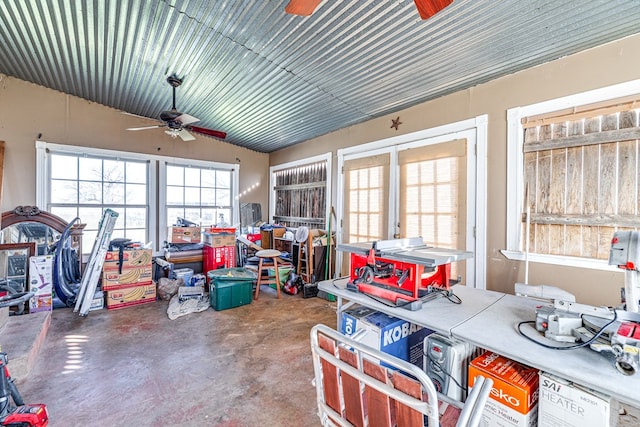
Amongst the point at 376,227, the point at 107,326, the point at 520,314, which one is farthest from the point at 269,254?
the point at 520,314

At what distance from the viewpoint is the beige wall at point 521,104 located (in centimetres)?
235

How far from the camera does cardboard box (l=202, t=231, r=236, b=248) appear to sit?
497cm

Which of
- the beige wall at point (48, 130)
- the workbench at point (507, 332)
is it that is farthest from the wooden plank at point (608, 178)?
the beige wall at point (48, 130)

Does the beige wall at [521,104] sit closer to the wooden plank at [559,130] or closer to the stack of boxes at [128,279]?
the wooden plank at [559,130]

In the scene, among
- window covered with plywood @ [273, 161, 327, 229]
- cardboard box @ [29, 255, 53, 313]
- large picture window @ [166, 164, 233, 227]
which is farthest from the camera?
large picture window @ [166, 164, 233, 227]

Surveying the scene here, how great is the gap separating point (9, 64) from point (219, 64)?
308cm

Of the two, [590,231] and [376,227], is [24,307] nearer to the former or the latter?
[376,227]

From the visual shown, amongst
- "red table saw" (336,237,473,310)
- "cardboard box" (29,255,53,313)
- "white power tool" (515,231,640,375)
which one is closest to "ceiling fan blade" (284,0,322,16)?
"red table saw" (336,237,473,310)

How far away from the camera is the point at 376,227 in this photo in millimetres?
4281

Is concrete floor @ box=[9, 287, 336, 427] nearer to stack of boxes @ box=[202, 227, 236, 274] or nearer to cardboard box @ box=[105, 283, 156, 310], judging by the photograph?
cardboard box @ box=[105, 283, 156, 310]

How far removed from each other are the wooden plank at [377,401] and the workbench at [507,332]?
2.13ft

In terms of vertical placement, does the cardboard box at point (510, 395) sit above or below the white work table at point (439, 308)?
below

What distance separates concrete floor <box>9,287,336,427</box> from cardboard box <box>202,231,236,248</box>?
1.41m

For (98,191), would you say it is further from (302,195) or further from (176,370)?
(176,370)
